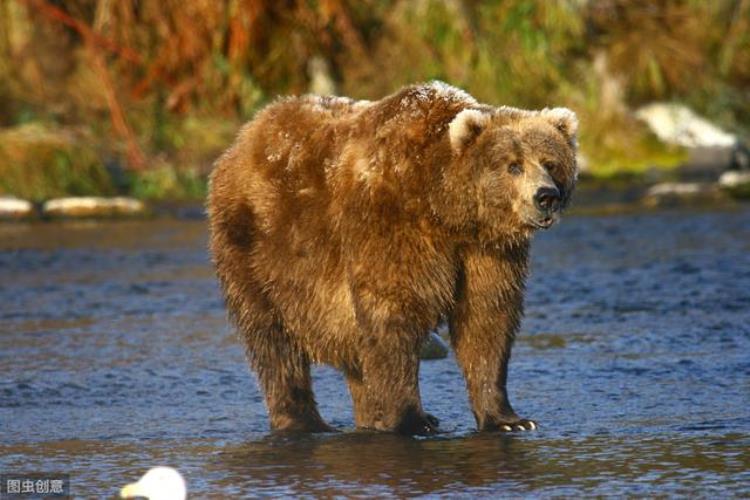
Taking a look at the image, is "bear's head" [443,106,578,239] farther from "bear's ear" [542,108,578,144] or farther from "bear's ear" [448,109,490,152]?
"bear's ear" [542,108,578,144]

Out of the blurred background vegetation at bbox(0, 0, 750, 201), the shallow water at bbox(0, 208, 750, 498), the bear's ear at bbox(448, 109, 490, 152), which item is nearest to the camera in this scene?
the shallow water at bbox(0, 208, 750, 498)

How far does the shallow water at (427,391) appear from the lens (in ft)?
21.5

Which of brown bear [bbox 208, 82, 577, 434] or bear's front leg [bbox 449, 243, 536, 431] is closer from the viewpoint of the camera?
brown bear [bbox 208, 82, 577, 434]

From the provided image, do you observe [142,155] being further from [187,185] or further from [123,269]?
[123,269]

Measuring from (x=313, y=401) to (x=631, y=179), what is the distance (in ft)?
46.7

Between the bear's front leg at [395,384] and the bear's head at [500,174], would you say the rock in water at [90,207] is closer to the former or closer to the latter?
the bear's front leg at [395,384]

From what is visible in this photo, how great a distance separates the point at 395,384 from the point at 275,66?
1608cm

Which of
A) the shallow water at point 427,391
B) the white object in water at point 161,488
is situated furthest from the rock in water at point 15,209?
the white object in water at point 161,488

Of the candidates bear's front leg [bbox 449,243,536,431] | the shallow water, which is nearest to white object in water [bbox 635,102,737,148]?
the shallow water

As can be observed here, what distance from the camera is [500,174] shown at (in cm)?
714

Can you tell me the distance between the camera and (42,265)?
1497 cm

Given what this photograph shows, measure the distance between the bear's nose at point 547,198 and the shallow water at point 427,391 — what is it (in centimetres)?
99

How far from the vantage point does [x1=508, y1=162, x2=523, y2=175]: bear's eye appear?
7.12m

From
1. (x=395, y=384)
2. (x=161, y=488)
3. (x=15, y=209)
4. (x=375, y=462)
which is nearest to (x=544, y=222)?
(x=395, y=384)
